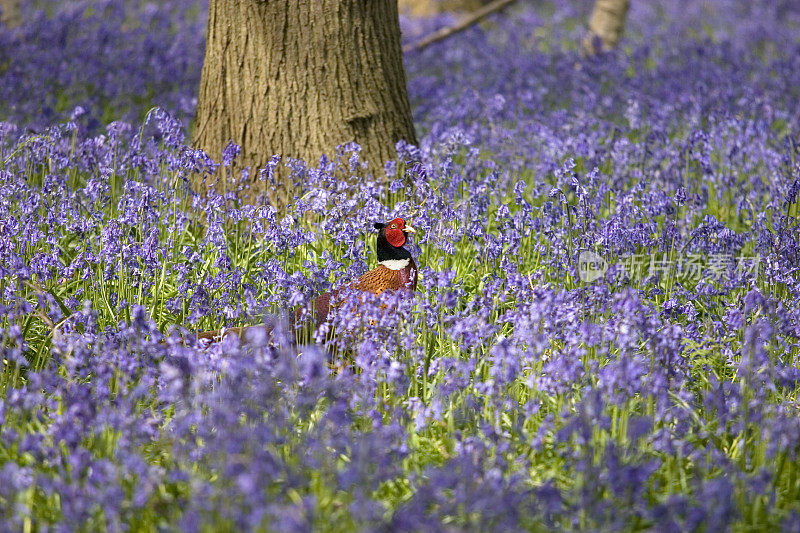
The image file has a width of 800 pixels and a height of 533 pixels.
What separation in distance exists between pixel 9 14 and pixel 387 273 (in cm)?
784

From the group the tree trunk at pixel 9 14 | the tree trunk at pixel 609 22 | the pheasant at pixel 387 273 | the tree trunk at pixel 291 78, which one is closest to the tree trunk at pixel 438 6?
the tree trunk at pixel 609 22

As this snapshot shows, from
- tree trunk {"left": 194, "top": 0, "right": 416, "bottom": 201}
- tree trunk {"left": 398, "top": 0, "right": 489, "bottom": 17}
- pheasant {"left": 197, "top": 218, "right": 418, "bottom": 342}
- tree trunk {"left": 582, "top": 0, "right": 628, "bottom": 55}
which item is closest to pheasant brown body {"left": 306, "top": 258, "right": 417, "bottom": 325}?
pheasant {"left": 197, "top": 218, "right": 418, "bottom": 342}

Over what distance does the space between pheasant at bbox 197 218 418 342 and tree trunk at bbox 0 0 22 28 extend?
7524 millimetres

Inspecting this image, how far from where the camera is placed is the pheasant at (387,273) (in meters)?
4.01

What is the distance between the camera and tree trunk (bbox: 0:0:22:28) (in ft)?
32.2

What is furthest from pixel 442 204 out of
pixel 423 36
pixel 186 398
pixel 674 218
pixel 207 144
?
pixel 423 36

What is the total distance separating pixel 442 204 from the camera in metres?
4.62

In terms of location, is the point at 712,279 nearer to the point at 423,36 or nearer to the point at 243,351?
the point at 243,351

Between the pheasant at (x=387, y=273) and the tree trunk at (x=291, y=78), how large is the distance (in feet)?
4.41

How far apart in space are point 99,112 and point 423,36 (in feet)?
17.9

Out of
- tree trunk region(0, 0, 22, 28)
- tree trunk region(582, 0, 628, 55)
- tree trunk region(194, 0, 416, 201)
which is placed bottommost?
tree trunk region(582, 0, 628, 55)

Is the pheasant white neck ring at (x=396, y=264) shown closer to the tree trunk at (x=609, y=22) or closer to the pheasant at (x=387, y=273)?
the pheasant at (x=387, y=273)

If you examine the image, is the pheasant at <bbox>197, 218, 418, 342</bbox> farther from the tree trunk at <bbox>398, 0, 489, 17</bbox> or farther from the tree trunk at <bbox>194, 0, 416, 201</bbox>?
the tree trunk at <bbox>398, 0, 489, 17</bbox>

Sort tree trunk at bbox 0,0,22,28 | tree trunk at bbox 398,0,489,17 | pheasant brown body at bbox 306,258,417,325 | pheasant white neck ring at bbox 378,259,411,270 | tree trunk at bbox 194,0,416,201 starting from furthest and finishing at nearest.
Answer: tree trunk at bbox 398,0,489,17
tree trunk at bbox 0,0,22,28
tree trunk at bbox 194,0,416,201
pheasant white neck ring at bbox 378,259,411,270
pheasant brown body at bbox 306,258,417,325
